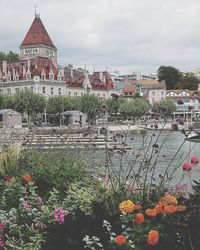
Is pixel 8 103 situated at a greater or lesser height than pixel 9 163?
lesser

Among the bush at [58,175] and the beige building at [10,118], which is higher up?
the bush at [58,175]

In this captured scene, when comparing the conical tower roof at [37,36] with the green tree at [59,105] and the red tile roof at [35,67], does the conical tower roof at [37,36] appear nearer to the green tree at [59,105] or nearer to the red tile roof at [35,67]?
the red tile roof at [35,67]

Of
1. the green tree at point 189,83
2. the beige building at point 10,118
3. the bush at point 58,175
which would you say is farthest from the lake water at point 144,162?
the green tree at point 189,83

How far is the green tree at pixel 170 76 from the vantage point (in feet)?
410

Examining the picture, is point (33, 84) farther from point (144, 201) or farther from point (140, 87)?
point (144, 201)

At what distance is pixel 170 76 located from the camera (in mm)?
125500

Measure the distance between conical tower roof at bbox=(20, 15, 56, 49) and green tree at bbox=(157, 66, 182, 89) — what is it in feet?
108

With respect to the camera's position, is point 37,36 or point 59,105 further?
point 37,36

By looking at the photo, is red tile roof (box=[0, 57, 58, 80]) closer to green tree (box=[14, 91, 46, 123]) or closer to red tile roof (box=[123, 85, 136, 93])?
green tree (box=[14, 91, 46, 123])

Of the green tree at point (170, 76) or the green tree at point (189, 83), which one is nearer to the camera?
the green tree at point (189, 83)

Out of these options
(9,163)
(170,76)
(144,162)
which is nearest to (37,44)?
(170,76)

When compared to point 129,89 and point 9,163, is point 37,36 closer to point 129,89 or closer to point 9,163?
point 129,89

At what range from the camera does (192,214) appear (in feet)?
11.9

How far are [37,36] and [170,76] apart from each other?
3977 centimetres
